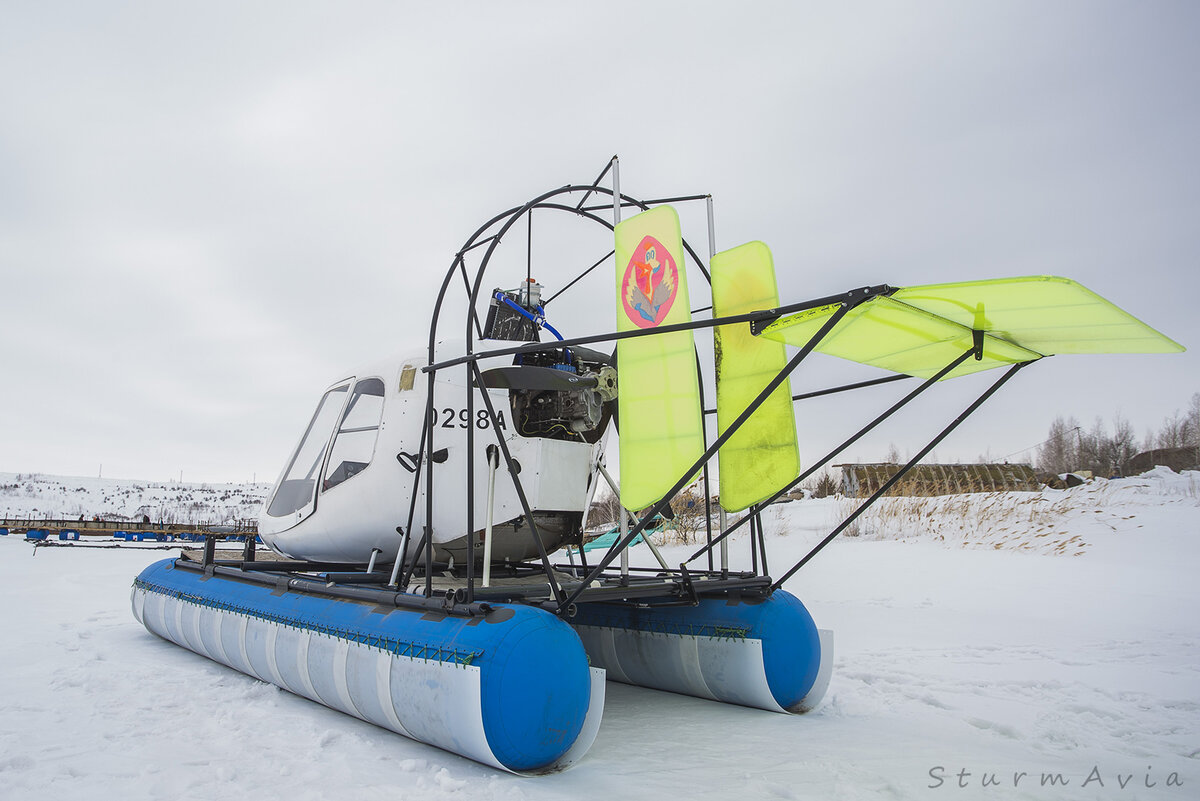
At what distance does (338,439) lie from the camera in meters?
6.11

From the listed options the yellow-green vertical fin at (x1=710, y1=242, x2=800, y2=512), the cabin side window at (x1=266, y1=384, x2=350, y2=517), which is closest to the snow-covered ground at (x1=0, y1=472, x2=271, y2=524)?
the cabin side window at (x1=266, y1=384, x2=350, y2=517)

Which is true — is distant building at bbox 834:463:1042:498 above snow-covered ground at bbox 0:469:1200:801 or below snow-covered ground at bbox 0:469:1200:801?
above

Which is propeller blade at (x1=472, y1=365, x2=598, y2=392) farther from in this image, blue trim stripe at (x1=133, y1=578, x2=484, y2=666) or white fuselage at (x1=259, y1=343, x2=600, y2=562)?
blue trim stripe at (x1=133, y1=578, x2=484, y2=666)

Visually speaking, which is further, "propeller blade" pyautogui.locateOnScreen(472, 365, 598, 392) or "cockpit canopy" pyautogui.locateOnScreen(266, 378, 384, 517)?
"cockpit canopy" pyautogui.locateOnScreen(266, 378, 384, 517)

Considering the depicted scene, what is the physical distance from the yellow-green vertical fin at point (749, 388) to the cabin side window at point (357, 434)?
2.79 meters

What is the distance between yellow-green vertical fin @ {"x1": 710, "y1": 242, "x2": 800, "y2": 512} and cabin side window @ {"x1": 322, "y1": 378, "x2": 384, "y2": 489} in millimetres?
2791

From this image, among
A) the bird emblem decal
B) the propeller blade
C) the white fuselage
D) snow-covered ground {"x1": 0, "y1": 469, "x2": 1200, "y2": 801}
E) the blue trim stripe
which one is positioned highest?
the bird emblem decal

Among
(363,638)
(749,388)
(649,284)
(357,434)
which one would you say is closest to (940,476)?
(749,388)

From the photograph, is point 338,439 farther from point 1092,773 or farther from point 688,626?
point 1092,773

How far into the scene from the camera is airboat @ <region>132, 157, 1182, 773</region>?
3.70 meters

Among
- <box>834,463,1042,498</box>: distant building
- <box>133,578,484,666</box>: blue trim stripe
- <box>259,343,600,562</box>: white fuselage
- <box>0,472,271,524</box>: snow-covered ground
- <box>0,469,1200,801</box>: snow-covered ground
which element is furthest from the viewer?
<box>0,472,271,524</box>: snow-covered ground

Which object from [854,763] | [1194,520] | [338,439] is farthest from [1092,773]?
[1194,520]

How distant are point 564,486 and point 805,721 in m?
2.31

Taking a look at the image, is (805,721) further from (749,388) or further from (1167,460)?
(1167,460)
